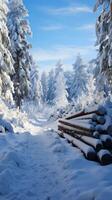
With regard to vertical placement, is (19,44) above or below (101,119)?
above

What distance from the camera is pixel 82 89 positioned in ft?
219

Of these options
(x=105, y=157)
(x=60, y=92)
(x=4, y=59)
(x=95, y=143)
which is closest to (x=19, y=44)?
(x=4, y=59)

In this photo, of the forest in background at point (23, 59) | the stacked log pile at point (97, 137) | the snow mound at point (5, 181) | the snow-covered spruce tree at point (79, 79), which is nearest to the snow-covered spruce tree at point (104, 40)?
the forest in background at point (23, 59)

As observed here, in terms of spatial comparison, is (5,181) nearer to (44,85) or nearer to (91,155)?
(91,155)

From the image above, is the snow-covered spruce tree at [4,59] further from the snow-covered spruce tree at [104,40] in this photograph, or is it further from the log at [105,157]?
the log at [105,157]

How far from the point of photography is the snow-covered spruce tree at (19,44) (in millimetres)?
32188

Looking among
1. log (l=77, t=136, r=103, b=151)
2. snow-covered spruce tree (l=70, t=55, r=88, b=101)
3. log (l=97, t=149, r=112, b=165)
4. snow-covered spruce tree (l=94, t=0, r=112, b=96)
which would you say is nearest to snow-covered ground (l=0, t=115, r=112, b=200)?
log (l=97, t=149, r=112, b=165)

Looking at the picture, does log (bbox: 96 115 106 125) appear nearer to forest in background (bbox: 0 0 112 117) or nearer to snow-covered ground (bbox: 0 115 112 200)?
snow-covered ground (bbox: 0 115 112 200)

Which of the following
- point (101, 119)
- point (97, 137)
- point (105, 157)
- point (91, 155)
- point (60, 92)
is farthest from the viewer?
point (60, 92)

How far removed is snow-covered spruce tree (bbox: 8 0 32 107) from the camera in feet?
106

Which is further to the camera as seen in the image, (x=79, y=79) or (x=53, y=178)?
(x=79, y=79)

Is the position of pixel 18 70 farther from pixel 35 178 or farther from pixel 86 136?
pixel 35 178

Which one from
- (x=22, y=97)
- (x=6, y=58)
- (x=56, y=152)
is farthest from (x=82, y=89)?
(x=56, y=152)

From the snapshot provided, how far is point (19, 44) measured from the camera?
32219 mm
